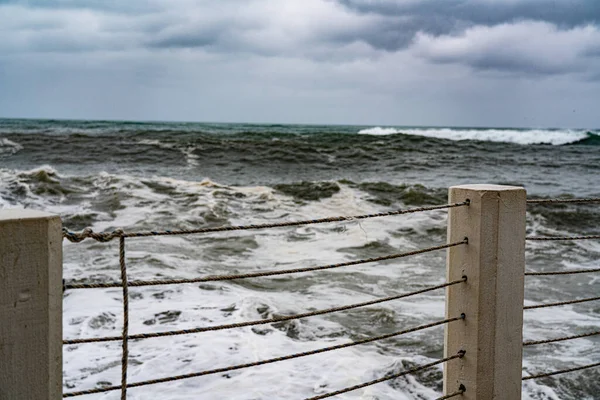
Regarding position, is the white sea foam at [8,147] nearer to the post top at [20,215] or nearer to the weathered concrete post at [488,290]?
the weathered concrete post at [488,290]

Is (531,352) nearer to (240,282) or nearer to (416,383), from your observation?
(416,383)

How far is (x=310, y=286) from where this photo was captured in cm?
675

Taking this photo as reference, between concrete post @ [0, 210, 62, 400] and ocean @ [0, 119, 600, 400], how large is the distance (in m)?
2.70

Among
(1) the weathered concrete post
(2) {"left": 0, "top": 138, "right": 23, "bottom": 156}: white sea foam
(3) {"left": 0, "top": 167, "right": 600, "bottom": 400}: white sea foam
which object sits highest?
(2) {"left": 0, "top": 138, "right": 23, "bottom": 156}: white sea foam

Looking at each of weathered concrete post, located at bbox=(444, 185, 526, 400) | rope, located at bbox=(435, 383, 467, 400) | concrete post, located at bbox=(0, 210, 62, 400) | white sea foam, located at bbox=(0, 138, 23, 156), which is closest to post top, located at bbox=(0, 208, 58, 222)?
concrete post, located at bbox=(0, 210, 62, 400)

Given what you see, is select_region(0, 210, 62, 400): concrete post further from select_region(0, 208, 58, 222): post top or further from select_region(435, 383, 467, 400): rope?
select_region(435, 383, 467, 400): rope

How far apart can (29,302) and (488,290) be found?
1537 millimetres

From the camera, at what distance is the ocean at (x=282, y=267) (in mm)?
4387

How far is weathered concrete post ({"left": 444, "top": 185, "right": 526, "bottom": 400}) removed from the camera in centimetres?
222

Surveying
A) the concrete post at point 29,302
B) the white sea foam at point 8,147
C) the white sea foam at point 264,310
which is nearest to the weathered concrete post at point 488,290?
the concrete post at point 29,302

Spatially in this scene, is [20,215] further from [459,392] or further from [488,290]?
[459,392]

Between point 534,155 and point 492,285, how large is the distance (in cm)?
2521

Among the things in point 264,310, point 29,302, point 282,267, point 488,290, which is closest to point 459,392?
point 488,290

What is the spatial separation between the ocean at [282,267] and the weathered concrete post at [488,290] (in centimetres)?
190
